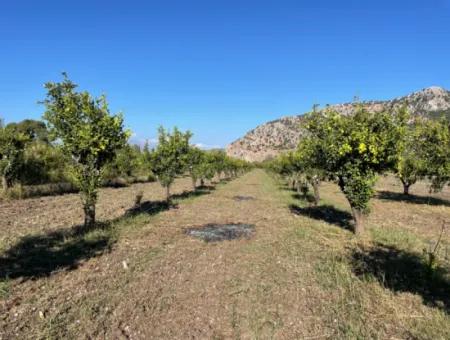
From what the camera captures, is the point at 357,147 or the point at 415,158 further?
the point at 415,158

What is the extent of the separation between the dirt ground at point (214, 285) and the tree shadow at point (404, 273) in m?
0.04

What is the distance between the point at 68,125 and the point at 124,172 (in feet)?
108

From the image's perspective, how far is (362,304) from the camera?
23.4 ft

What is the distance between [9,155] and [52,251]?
721 inches

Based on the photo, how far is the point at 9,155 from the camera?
24.6m

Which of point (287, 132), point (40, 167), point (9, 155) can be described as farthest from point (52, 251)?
point (287, 132)

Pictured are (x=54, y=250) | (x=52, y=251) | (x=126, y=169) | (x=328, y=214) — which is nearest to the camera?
(x=52, y=251)

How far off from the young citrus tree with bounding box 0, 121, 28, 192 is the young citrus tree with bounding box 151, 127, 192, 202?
11.9 metres

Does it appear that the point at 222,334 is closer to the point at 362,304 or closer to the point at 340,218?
the point at 362,304

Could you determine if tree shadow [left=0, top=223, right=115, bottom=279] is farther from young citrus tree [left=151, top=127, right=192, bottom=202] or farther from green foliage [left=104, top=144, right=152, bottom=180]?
green foliage [left=104, top=144, right=152, bottom=180]

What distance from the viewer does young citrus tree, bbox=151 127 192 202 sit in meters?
22.3

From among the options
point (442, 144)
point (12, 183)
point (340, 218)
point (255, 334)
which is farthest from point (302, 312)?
point (12, 183)

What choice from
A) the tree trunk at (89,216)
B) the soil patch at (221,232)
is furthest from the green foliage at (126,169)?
the soil patch at (221,232)

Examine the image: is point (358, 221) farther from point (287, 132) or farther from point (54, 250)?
point (287, 132)
